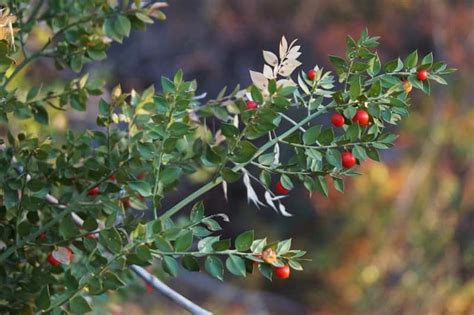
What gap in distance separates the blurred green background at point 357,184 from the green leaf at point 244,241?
101 inches

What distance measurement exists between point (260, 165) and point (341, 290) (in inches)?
165

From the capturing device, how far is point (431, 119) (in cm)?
485

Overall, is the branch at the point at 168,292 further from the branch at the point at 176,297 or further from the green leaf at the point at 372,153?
the green leaf at the point at 372,153

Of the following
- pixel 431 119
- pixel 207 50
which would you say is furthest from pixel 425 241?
pixel 207 50

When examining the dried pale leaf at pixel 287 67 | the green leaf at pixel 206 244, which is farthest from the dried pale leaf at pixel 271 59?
the green leaf at pixel 206 244

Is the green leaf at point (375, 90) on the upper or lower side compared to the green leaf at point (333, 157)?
upper

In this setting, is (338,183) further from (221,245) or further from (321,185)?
(221,245)

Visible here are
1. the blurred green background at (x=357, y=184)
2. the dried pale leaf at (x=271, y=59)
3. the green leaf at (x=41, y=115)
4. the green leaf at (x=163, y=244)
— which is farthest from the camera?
the blurred green background at (x=357, y=184)

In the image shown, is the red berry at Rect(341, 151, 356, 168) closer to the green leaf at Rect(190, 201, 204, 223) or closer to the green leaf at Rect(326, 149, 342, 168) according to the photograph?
the green leaf at Rect(326, 149, 342, 168)

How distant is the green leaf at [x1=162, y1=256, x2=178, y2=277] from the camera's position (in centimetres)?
88

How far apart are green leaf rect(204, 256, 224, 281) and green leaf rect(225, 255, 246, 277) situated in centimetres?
1

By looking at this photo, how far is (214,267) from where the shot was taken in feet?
2.93

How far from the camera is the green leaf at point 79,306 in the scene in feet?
3.05

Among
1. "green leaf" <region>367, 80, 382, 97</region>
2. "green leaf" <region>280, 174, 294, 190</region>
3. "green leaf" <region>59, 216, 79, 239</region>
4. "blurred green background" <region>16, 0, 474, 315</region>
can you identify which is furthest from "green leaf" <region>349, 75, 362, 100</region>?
"blurred green background" <region>16, 0, 474, 315</region>
